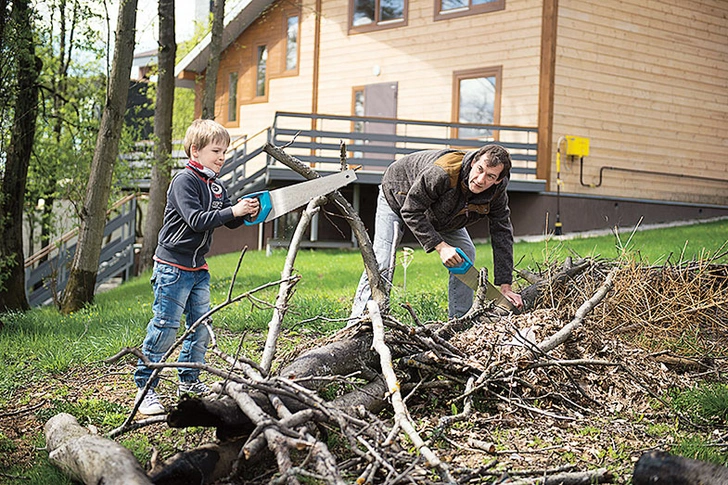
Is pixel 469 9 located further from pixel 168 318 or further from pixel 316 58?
pixel 168 318

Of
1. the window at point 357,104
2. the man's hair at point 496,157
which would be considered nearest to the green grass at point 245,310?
the man's hair at point 496,157

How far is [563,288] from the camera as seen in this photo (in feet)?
21.6

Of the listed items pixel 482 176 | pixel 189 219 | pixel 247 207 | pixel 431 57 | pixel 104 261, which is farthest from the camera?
pixel 431 57

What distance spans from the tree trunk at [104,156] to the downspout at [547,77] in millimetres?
10758

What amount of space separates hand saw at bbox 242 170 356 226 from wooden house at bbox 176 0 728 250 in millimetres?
13833

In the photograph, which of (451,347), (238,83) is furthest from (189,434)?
(238,83)

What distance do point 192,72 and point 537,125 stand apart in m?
12.8

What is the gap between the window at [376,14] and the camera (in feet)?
68.4

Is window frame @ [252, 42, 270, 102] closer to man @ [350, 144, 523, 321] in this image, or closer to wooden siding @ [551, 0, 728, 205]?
wooden siding @ [551, 0, 728, 205]

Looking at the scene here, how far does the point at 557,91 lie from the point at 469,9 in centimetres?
321

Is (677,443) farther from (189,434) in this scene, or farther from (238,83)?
(238,83)

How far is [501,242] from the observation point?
586 centimetres

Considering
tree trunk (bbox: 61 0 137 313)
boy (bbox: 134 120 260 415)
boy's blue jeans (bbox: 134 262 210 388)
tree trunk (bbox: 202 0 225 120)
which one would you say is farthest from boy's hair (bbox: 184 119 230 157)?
tree trunk (bbox: 202 0 225 120)

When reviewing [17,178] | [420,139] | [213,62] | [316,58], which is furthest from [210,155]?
[316,58]
